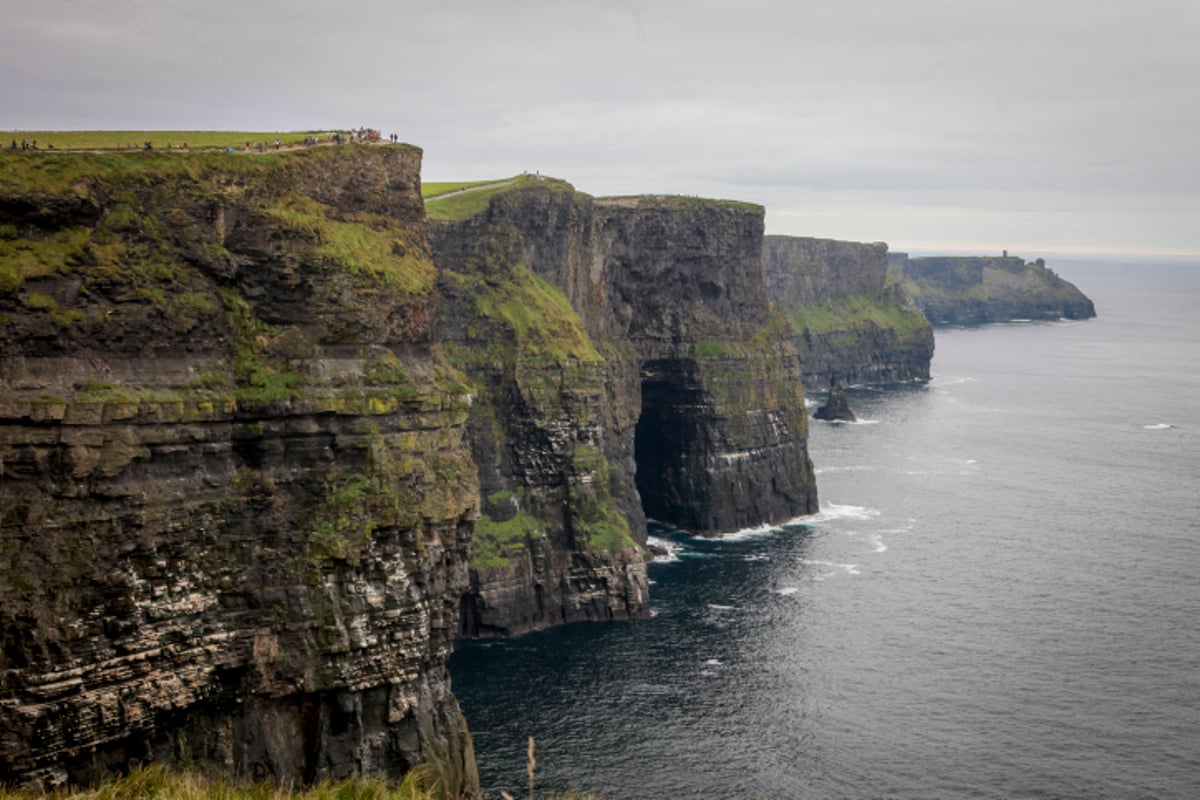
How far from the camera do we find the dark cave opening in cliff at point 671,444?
16275 centimetres

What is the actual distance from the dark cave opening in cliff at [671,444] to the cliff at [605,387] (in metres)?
0.22

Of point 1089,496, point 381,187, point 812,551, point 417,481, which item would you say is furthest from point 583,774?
point 1089,496

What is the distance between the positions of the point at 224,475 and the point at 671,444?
97347 mm

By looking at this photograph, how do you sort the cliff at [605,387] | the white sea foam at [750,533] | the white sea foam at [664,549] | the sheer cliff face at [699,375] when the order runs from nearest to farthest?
the cliff at [605,387] → the white sea foam at [664,549] → the white sea foam at [750,533] → the sheer cliff face at [699,375]

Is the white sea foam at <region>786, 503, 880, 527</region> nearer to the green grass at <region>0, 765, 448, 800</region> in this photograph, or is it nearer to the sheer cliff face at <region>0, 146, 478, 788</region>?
the sheer cliff face at <region>0, 146, 478, 788</region>

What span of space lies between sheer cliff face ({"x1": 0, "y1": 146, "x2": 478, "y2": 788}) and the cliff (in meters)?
39.2

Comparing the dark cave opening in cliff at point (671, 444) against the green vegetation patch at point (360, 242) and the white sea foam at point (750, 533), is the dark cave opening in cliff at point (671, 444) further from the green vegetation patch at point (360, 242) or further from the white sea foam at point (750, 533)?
the green vegetation patch at point (360, 242)

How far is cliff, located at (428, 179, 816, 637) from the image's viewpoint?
12488 centimetres

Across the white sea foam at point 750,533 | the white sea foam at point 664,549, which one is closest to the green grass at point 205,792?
the white sea foam at point 664,549

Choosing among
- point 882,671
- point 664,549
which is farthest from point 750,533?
point 882,671

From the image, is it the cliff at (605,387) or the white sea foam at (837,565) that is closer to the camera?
the cliff at (605,387)

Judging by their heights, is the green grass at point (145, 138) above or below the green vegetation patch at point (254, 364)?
above

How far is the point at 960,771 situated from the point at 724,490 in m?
77.5

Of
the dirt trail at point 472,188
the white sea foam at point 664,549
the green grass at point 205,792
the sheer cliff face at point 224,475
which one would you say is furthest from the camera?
the white sea foam at point 664,549
